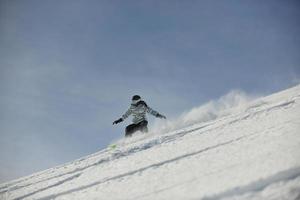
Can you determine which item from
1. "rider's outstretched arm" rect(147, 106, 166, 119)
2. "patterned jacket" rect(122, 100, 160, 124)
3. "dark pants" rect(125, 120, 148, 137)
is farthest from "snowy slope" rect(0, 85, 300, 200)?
"rider's outstretched arm" rect(147, 106, 166, 119)

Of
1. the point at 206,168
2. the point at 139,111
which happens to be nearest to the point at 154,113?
the point at 139,111

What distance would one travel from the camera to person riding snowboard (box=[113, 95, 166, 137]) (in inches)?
480

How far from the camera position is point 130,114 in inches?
504

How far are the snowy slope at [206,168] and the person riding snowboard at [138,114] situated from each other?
4.53 metres

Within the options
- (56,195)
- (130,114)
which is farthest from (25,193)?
(130,114)

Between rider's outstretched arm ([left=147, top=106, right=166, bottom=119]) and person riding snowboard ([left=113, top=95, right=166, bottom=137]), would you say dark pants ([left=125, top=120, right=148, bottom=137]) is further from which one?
rider's outstretched arm ([left=147, top=106, right=166, bottom=119])

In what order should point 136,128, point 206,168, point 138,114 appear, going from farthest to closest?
point 138,114
point 136,128
point 206,168

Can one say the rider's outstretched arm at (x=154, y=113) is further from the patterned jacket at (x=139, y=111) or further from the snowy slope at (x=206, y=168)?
the snowy slope at (x=206, y=168)

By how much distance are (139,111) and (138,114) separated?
108 millimetres

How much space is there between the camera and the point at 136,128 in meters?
12.2

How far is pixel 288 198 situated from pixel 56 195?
3698mm

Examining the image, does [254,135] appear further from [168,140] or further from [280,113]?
[168,140]

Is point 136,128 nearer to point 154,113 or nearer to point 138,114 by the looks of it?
point 138,114

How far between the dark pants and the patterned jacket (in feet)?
0.59
